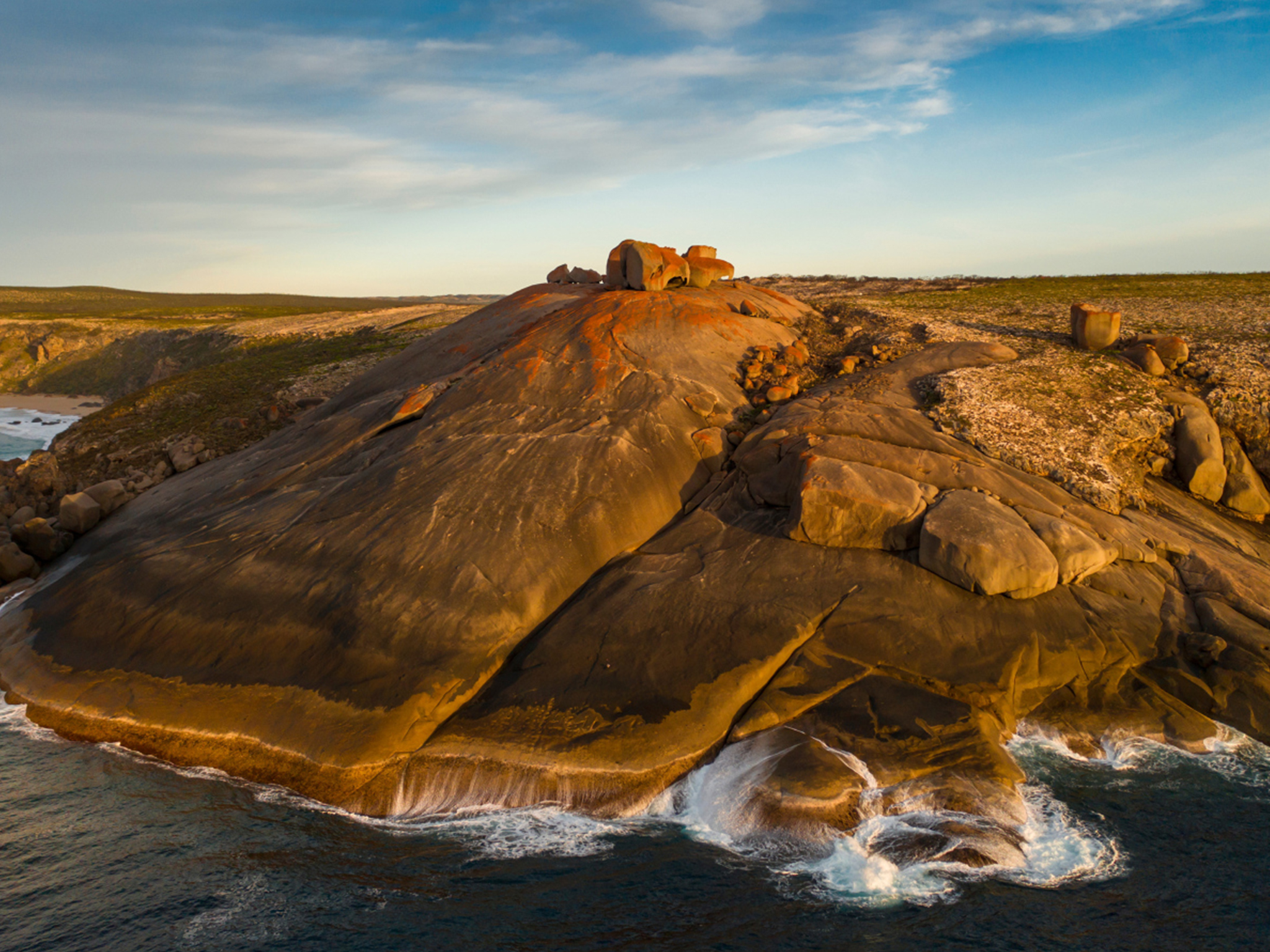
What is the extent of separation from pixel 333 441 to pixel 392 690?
12.4 meters

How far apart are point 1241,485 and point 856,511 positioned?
1360 cm

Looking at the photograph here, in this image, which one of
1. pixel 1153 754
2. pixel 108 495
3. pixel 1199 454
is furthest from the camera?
pixel 108 495

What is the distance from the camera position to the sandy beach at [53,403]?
2733 inches

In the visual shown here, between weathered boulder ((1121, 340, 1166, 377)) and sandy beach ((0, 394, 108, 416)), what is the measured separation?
249 ft

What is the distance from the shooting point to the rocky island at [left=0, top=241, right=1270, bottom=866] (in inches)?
638

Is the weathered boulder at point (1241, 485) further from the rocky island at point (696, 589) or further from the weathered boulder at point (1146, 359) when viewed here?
the weathered boulder at point (1146, 359)

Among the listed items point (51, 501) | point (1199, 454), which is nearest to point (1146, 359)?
point (1199, 454)

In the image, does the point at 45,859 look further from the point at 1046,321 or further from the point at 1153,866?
the point at 1046,321

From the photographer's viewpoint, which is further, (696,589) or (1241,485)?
(1241,485)

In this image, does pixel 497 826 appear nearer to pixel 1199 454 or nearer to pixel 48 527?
pixel 48 527

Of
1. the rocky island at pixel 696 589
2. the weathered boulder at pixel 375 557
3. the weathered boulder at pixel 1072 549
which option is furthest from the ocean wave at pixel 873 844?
the weathered boulder at pixel 1072 549

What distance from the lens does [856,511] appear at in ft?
64.8

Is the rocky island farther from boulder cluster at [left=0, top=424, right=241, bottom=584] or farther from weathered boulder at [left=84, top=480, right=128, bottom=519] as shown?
weathered boulder at [left=84, top=480, right=128, bottom=519]

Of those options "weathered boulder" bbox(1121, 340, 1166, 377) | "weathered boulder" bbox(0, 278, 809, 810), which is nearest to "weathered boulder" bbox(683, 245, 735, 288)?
"weathered boulder" bbox(0, 278, 809, 810)
